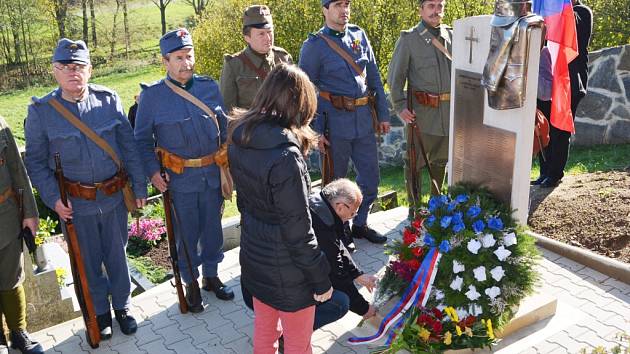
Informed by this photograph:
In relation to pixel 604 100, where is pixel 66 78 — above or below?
above

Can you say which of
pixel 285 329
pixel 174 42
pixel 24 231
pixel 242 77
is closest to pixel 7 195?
pixel 24 231

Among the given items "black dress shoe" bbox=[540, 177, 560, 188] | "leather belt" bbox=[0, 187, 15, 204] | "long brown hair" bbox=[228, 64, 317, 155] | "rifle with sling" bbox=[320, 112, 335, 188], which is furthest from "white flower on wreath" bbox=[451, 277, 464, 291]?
"black dress shoe" bbox=[540, 177, 560, 188]

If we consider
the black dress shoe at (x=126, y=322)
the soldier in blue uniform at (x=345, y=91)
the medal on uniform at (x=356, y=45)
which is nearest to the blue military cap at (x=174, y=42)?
the soldier in blue uniform at (x=345, y=91)

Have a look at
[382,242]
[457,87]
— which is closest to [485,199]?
[457,87]

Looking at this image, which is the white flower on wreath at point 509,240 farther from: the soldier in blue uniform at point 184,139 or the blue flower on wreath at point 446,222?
the soldier in blue uniform at point 184,139

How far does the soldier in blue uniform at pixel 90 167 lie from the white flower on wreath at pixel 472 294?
2324 mm

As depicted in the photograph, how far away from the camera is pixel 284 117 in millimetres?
3268

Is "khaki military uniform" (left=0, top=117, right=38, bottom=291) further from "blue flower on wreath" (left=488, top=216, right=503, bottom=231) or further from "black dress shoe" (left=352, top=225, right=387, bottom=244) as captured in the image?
"blue flower on wreath" (left=488, top=216, right=503, bottom=231)

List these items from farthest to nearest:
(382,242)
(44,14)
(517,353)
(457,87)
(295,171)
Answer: (44,14) < (382,242) < (457,87) < (517,353) < (295,171)

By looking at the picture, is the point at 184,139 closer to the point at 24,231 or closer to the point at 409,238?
the point at 24,231

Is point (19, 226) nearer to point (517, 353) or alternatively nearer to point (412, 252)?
point (412, 252)

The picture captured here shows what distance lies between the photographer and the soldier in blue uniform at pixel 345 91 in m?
5.53

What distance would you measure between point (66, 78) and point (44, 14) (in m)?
22.0

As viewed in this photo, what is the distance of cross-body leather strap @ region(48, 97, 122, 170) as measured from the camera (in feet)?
13.9
